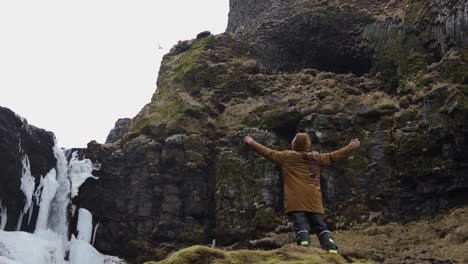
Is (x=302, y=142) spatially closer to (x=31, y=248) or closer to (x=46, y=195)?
(x=31, y=248)

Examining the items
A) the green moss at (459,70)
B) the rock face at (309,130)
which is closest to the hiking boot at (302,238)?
the rock face at (309,130)

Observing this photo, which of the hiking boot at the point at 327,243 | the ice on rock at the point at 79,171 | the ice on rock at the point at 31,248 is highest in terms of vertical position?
the ice on rock at the point at 79,171

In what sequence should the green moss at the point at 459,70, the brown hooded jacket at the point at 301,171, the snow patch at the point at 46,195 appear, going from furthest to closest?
1. the snow patch at the point at 46,195
2. the green moss at the point at 459,70
3. the brown hooded jacket at the point at 301,171

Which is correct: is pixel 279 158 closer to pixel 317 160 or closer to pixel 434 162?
pixel 317 160

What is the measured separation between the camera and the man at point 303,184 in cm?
920

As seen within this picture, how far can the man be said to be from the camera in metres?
9.20

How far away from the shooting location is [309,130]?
2273cm

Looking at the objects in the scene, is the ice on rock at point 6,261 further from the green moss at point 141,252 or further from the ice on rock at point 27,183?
the green moss at point 141,252

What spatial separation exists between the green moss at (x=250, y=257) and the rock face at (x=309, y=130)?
447 inches

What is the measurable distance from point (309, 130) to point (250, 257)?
15.2m

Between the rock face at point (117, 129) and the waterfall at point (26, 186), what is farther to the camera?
the rock face at point (117, 129)

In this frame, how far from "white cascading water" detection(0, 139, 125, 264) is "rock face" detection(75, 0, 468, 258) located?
0.63 metres

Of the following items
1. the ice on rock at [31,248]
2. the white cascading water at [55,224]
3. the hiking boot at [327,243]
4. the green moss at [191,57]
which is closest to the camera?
the hiking boot at [327,243]

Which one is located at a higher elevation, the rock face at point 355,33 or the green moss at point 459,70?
the rock face at point 355,33
